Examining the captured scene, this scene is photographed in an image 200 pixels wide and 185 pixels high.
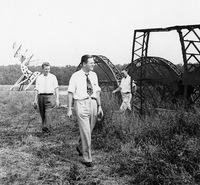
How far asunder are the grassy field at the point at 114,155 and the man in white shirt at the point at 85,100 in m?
0.45

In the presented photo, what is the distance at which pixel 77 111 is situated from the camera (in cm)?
557

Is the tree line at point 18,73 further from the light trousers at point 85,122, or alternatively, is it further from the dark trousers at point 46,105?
the light trousers at point 85,122

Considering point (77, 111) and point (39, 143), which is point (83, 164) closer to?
point (77, 111)

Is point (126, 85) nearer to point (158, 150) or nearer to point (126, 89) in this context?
point (126, 89)

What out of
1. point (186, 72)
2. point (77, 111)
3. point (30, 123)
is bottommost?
point (30, 123)

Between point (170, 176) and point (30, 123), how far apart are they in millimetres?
7677

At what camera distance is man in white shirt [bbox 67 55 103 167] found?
219 inches

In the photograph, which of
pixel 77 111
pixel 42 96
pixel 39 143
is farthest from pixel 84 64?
pixel 42 96

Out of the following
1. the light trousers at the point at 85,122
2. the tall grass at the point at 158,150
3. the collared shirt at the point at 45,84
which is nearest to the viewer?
the tall grass at the point at 158,150

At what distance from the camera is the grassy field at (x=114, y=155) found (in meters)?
4.54

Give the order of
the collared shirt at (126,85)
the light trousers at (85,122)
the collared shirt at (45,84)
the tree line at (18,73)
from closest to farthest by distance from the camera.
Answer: the light trousers at (85,122), the collared shirt at (45,84), the collared shirt at (126,85), the tree line at (18,73)

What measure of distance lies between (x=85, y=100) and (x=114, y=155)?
4.54 feet

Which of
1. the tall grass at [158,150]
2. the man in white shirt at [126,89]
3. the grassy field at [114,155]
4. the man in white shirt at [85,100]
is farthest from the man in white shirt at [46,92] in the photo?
the man in white shirt at [126,89]

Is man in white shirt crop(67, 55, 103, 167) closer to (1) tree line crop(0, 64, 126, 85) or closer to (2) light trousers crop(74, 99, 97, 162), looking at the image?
(2) light trousers crop(74, 99, 97, 162)
